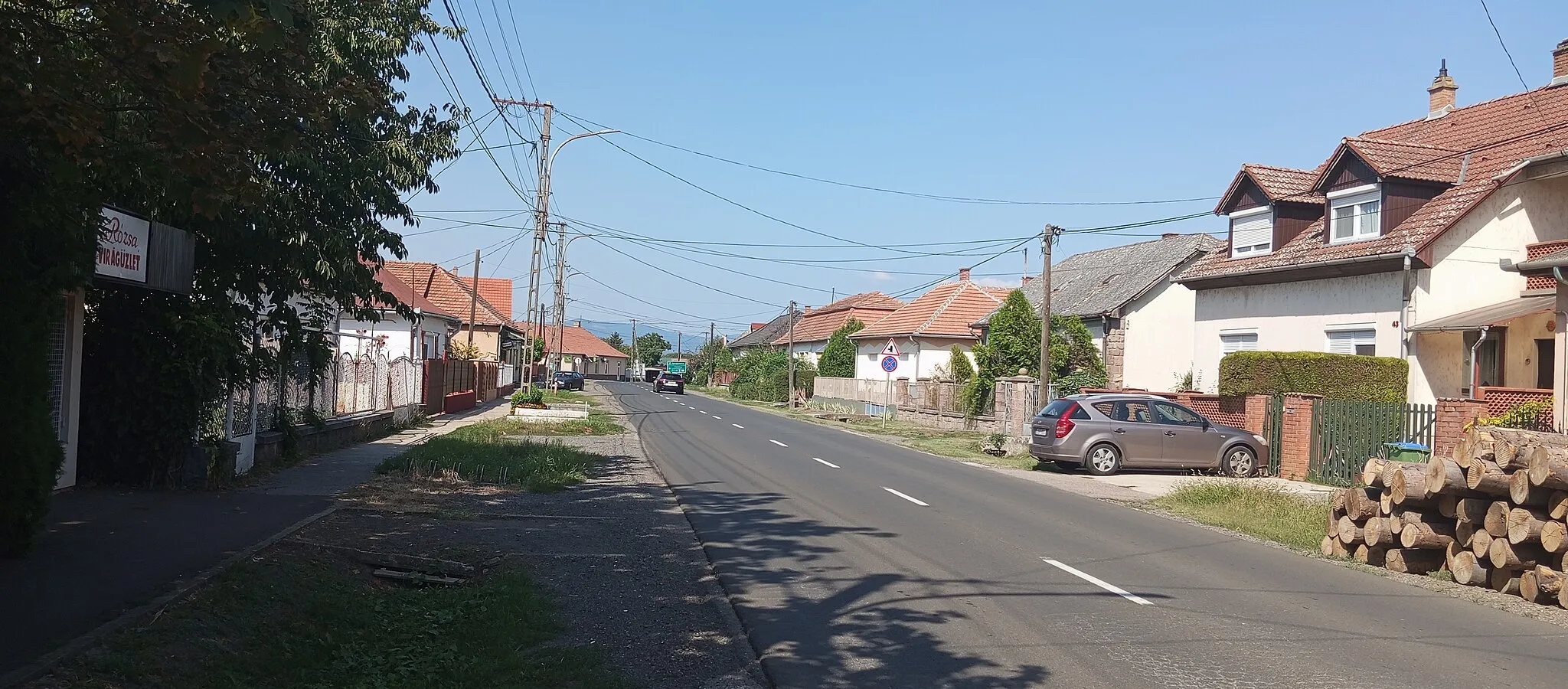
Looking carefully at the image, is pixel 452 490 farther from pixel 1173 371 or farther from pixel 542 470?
pixel 1173 371

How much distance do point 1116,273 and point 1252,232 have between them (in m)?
13.8

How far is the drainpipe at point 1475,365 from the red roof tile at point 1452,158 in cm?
203

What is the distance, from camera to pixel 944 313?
2088 inches

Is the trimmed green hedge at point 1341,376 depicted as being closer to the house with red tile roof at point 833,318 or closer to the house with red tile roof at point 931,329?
the house with red tile roof at point 931,329

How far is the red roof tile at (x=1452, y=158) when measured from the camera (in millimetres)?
23312

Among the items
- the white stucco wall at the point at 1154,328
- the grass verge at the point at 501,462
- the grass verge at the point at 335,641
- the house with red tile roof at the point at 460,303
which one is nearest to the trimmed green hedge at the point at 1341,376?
the grass verge at the point at 501,462

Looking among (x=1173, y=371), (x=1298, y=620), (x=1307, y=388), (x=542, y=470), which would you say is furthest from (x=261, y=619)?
(x=1173, y=371)

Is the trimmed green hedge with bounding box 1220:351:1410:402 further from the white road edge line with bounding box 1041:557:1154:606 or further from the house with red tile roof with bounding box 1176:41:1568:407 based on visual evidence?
the white road edge line with bounding box 1041:557:1154:606

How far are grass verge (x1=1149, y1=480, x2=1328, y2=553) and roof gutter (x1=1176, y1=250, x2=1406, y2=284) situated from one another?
337 inches

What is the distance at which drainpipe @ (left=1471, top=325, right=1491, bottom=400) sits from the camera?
2189 centimetres

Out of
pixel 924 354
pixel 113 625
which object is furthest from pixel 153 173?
pixel 924 354

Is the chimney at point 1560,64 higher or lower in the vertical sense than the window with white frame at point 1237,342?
higher

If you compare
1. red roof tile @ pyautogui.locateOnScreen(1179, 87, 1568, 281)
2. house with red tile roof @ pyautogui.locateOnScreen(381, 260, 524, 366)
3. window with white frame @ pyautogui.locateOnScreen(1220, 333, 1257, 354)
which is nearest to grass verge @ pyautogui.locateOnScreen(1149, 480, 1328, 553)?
red roof tile @ pyautogui.locateOnScreen(1179, 87, 1568, 281)

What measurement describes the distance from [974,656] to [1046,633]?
2.83 feet
